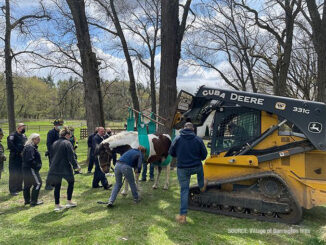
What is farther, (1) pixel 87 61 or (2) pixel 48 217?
(1) pixel 87 61

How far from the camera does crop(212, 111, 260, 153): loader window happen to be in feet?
21.0

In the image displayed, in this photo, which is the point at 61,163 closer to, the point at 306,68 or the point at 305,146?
the point at 305,146

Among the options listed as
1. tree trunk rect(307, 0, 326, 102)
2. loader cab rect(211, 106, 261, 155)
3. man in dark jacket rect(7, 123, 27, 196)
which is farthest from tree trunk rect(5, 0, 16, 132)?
tree trunk rect(307, 0, 326, 102)

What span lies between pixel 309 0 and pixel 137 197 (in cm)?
959

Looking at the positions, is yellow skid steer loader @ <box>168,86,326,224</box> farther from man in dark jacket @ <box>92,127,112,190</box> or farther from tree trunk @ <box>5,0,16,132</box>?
tree trunk @ <box>5,0,16,132</box>

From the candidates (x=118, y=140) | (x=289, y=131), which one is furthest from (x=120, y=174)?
(x=289, y=131)

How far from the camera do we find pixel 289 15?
14453 millimetres

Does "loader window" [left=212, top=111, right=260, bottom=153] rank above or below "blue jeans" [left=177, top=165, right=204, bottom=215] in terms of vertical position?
above

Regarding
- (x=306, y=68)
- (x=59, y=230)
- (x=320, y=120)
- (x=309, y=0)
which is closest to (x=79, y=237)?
(x=59, y=230)

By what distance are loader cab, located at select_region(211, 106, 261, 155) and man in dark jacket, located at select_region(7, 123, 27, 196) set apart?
548 centimetres

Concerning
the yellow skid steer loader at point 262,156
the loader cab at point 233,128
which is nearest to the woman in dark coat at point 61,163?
the yellow skid steer loader at point 262,156

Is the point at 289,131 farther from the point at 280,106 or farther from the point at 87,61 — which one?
the point at 87,61

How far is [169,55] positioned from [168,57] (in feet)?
0.30

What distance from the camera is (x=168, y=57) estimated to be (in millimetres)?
11375
